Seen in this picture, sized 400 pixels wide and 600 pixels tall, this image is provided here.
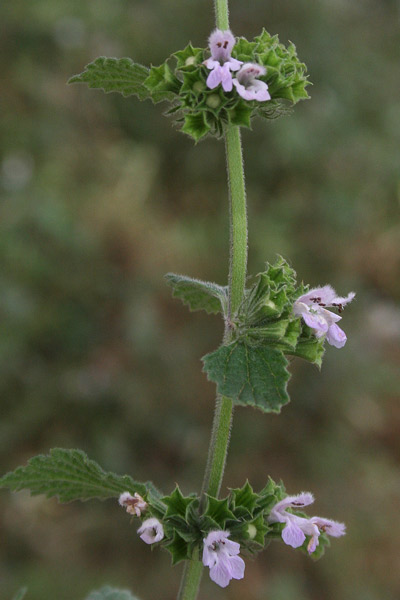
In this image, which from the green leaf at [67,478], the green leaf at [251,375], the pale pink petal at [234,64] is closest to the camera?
the green leaf at [251,375]

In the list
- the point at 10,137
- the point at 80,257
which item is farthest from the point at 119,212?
the point at 10,137

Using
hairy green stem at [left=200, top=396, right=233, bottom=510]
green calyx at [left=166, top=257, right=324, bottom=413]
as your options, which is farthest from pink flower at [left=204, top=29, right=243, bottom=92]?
hairy green stem at [left=200, top=396, right=233, bottom=510]

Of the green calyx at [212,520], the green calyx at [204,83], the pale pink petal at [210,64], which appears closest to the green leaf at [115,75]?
the green calyx at [204,83]

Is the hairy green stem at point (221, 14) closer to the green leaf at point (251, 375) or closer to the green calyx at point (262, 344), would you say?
the green calyx at point (262, 344)

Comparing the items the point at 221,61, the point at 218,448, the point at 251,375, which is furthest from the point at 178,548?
the point at 221,61

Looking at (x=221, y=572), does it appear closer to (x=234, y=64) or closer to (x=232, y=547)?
(x=232, y=547)

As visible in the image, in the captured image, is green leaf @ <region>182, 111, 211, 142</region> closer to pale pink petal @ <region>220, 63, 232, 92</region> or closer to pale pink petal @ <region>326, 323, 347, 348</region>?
pale pink petal @ <region>220, 63, 232, 92</region>

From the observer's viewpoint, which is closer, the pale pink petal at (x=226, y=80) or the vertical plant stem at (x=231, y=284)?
the pale pink petal at (x=226, y=80)

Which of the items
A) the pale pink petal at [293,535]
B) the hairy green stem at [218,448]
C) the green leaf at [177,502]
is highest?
the hairy green stem at [218,448]
